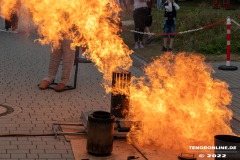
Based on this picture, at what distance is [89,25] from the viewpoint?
945 centimetres

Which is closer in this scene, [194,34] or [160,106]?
[160,106]

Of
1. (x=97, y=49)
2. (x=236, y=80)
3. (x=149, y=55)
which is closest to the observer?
(x=97, y=49)

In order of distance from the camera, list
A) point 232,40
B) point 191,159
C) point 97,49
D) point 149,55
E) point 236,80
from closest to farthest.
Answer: point 191,159 → point 97,49 → point 236,80 → point 149,55 → point 232,40

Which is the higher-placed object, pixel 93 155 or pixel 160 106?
pixel 160 106

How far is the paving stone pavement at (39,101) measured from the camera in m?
7.51

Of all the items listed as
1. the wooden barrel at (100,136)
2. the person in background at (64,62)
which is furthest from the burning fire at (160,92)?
the person in background at (64,62)

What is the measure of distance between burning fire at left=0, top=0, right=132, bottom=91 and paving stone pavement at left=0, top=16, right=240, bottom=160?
109 centimetres

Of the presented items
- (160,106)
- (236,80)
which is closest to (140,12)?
(236,80)

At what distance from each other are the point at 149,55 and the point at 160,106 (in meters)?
9.36

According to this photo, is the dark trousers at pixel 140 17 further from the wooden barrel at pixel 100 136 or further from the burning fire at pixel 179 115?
the wooden barrel at pixel 100 136

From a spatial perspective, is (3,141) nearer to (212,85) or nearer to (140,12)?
(212,85)

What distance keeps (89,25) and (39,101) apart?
6.26 ft

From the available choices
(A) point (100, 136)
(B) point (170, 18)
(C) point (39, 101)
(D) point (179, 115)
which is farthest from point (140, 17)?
(A) point (100, 136)

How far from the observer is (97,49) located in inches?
368
